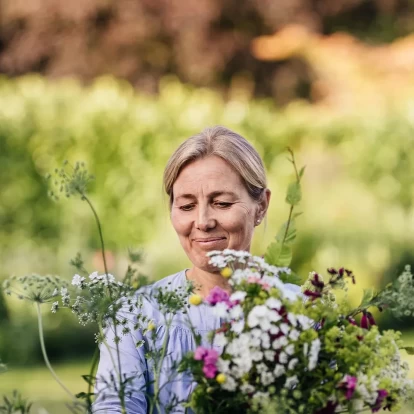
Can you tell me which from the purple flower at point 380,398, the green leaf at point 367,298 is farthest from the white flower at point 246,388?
the green leaf at point 367,298

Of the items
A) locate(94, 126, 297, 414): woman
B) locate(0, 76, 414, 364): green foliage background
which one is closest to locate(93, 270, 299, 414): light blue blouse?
locate(94, 126, 297, 414): woman

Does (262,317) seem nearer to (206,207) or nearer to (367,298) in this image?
(367,298)

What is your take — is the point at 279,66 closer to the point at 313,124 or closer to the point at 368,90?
the point at 368,90

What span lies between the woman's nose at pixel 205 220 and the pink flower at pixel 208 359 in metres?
0.82

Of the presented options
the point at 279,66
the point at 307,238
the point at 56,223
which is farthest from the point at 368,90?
the point at 56,223

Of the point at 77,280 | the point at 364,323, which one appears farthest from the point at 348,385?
the point at 77,280

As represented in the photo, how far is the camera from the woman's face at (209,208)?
2.63 m

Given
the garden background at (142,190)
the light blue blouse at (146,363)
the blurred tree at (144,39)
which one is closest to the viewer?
the light blue blouse at (146,363)

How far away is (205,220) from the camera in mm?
2605

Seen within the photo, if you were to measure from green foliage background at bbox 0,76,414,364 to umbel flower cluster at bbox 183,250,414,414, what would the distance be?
4499 mm

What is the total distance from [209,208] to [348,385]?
0.94 m

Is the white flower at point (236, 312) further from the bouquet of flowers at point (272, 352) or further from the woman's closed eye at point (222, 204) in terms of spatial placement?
the woman's closed eye at point (222, 204)

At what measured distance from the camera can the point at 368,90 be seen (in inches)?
406

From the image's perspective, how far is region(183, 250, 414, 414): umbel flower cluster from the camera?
179cm
